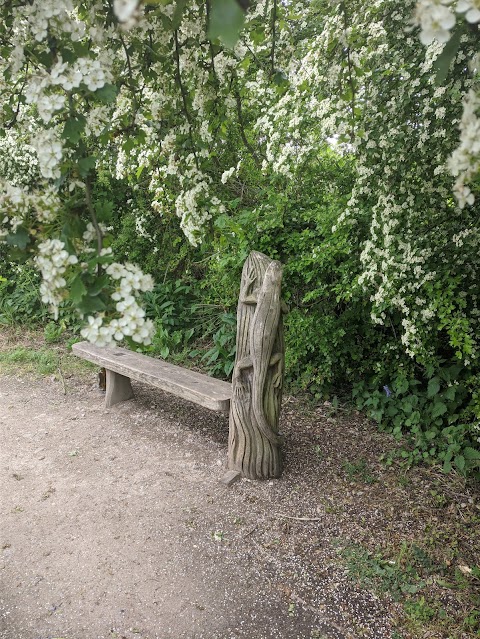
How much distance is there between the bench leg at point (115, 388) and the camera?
4453mm

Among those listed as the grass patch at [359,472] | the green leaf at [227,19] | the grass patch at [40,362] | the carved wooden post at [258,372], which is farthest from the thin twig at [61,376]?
the green leaf at [227,19]

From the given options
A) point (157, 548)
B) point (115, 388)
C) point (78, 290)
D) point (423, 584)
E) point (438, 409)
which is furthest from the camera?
point (115, 388)

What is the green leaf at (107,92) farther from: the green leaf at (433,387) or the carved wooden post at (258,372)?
the green leaf at (433,387)

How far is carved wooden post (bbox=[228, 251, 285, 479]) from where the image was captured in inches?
119

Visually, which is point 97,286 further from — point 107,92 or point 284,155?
point 284,155

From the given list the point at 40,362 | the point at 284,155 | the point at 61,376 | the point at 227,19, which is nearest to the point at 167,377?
the point at 284,155

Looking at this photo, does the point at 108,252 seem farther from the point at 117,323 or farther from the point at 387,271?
the point at 387,271

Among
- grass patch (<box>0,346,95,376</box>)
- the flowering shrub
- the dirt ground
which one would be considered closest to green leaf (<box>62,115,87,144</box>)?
the flowering shrub

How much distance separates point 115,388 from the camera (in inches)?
176

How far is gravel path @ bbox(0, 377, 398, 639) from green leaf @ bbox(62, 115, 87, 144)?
6.85 feet

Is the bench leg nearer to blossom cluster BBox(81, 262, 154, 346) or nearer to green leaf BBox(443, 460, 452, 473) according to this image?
green leaf BBox(443, 460, 452, 473)

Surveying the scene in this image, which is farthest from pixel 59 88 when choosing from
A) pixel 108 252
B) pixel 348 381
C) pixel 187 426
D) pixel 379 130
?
pixel 348 381

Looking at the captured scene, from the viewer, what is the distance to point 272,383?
3.15 m

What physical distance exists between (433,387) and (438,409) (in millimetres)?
162
